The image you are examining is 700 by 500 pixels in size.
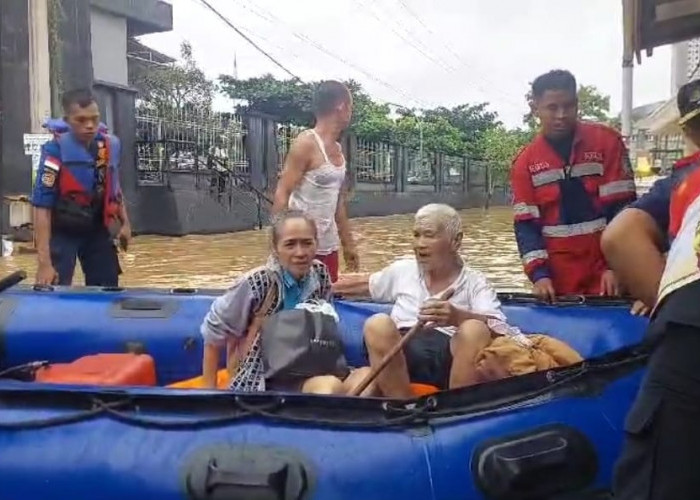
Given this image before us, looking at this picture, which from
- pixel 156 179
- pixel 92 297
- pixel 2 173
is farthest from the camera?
pixel 156 179

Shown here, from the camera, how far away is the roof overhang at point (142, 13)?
17109mm

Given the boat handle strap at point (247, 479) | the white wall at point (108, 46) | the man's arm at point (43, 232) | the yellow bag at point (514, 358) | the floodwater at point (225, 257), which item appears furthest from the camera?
the white wall at point (108, 46)

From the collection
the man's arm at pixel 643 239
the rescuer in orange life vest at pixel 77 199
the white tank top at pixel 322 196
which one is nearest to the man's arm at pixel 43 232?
the rescuer in orange life vest at pixel 77 199

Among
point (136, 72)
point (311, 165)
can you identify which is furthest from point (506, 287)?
point (136, 72)

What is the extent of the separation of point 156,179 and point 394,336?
11702mm

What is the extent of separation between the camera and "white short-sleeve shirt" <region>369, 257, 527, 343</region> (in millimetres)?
2906

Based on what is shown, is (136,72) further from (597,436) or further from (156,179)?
(597,436)

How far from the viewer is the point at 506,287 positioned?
7637 mm

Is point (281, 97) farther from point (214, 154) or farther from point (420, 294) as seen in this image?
point (420, 294)

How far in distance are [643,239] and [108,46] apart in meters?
16.8

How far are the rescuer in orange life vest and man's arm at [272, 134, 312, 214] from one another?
98 cm

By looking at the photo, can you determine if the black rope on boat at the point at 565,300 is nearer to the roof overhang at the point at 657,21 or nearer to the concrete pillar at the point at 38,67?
the roof overhang at the point at 657,21

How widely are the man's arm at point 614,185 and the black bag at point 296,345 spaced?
127cm

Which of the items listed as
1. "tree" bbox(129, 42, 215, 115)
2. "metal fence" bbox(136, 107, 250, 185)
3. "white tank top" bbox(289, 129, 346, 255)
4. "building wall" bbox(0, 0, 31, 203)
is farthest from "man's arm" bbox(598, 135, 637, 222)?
"tree" bbox(129, 42, 215, 115)
